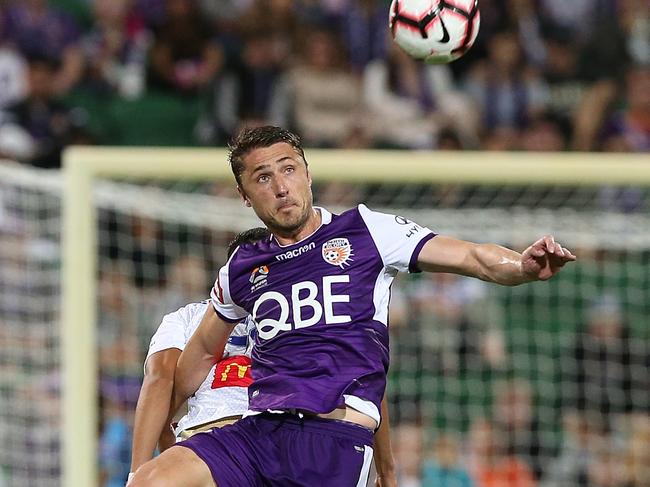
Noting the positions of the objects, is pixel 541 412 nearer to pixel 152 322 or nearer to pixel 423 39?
pixel 152 322

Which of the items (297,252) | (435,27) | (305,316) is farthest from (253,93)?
(305,316)

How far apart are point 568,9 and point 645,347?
4227 mm

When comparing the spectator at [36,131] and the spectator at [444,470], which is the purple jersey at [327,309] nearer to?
the spectator at [444,470]

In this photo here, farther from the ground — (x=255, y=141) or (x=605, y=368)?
(x=255, y=141)

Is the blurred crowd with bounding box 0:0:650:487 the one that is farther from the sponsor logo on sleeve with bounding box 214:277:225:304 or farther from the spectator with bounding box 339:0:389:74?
the sponsor logo on sleeve with bounding box 214:277:225:304

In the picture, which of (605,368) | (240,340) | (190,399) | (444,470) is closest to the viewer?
(190,399)

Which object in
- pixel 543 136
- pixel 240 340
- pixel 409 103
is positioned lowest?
pixel 240 340

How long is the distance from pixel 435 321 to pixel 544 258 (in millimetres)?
4576

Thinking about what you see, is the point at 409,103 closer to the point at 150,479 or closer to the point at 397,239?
the point at 397,239

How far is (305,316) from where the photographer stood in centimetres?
452

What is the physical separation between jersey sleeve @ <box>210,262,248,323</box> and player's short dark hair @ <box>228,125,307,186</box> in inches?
14.1

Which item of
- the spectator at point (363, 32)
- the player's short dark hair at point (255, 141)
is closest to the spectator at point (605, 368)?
the spectator at point (363, 32)

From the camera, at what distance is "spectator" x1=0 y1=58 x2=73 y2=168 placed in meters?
10.2

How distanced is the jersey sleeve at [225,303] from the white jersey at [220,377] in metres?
0.21
